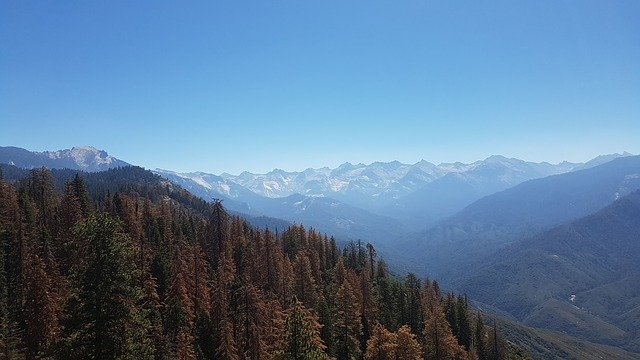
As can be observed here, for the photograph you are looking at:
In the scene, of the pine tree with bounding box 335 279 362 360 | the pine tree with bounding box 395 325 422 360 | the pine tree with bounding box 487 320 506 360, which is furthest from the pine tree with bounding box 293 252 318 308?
the pine tree with bounding box 487 320 506 360

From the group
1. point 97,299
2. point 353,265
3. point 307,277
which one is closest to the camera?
point 97,299

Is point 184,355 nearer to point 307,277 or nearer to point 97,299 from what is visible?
point 97,299

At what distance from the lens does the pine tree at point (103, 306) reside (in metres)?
21.4

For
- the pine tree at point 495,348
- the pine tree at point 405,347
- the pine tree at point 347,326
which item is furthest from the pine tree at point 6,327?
the pine tree at point 495,348

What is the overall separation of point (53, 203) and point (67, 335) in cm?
9831

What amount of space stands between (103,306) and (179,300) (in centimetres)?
3735

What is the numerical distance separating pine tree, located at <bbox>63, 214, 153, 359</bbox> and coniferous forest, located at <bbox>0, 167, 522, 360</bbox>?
6cm

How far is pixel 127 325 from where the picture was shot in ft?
71.8

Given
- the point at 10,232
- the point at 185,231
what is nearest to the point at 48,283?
the point at 10,232

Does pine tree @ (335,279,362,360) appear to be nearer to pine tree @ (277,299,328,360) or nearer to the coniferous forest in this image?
the coniferous forest

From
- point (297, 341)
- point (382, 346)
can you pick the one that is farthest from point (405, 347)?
point (297, 341)

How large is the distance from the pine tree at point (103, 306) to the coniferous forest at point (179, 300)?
55 millimetres

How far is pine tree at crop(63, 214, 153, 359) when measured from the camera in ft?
70.2

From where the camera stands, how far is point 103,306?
21594 millimetres
